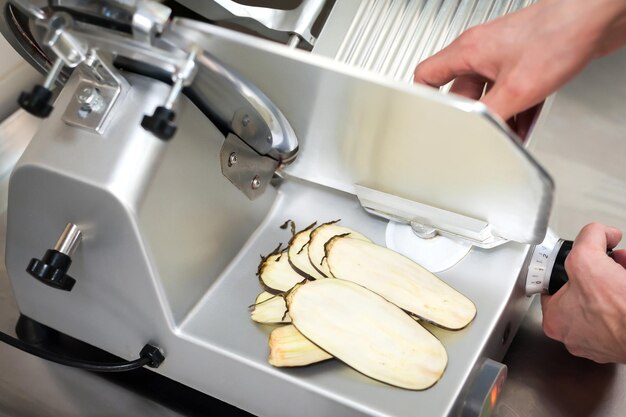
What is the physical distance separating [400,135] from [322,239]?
20 centimetres

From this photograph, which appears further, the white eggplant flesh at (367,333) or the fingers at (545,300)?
the fingers at (545,300)

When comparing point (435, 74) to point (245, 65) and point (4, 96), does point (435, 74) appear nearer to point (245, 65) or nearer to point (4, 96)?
point (245, 65)

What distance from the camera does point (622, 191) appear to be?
124 centimetres

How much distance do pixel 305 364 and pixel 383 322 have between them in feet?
0.33

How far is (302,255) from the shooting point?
954 mm

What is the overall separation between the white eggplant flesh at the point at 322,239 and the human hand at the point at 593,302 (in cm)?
25

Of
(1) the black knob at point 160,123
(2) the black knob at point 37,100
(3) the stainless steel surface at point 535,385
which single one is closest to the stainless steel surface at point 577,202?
(3) the stainless steel surface at point 535,385

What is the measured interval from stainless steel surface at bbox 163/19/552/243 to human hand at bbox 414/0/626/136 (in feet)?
0.27

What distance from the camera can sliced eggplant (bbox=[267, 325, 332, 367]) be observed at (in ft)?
2.79

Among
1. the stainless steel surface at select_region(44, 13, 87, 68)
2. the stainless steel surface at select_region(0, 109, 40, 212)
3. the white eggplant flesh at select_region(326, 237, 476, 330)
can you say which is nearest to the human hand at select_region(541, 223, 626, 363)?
the white eggplant flesh at select_region(326, 237, 476, 330)

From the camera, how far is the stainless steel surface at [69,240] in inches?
33.3

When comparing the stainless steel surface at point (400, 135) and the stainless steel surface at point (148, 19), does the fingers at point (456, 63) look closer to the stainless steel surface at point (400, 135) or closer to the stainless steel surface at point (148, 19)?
the stainless steel surface at point (400, 135)

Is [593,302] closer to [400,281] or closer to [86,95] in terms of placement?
[400,281]

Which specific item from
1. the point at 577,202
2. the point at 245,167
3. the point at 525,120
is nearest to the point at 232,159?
the point at 245,167
